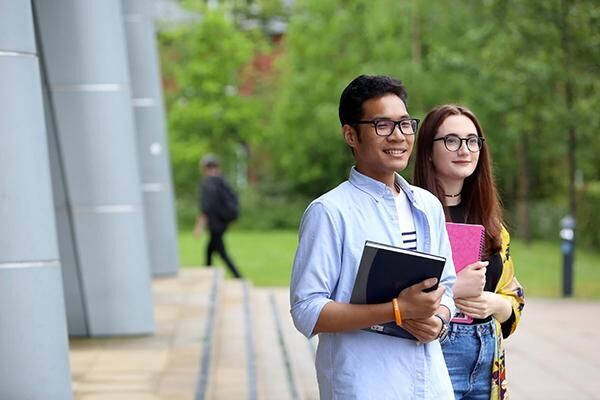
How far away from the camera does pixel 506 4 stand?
20.3 meters

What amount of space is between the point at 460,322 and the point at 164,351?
5566 millimetres

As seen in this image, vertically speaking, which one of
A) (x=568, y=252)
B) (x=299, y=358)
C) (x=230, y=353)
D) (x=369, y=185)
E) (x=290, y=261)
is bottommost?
(x=290, y=261)

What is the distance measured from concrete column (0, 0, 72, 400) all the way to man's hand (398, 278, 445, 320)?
3218mm

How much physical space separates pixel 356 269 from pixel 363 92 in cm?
54

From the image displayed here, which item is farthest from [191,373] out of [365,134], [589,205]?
[589,205]

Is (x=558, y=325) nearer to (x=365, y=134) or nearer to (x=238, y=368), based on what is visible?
(x=238, y=368)

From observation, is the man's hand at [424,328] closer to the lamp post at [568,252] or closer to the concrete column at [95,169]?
the concrete column at [95,169]

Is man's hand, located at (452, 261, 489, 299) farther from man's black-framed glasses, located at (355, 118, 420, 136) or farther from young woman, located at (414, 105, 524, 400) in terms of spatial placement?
man's black-framed glasses, located at (355, 118, 420, 136)

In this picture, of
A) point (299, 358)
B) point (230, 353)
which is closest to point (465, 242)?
point (230, 353)

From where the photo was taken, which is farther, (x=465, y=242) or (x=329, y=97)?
(x=329, y=97)

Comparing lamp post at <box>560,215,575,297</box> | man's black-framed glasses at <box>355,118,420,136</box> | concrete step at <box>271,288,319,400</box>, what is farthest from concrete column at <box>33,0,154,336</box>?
lamp post at <box>560,215,575,297</box>

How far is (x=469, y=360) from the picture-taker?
179 inches

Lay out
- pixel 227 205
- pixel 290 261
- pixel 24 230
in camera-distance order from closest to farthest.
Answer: pixel 24 230
pixel 227 205
pixel 290 261

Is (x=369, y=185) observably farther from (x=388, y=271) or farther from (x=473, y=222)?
(x=473, y=222)
